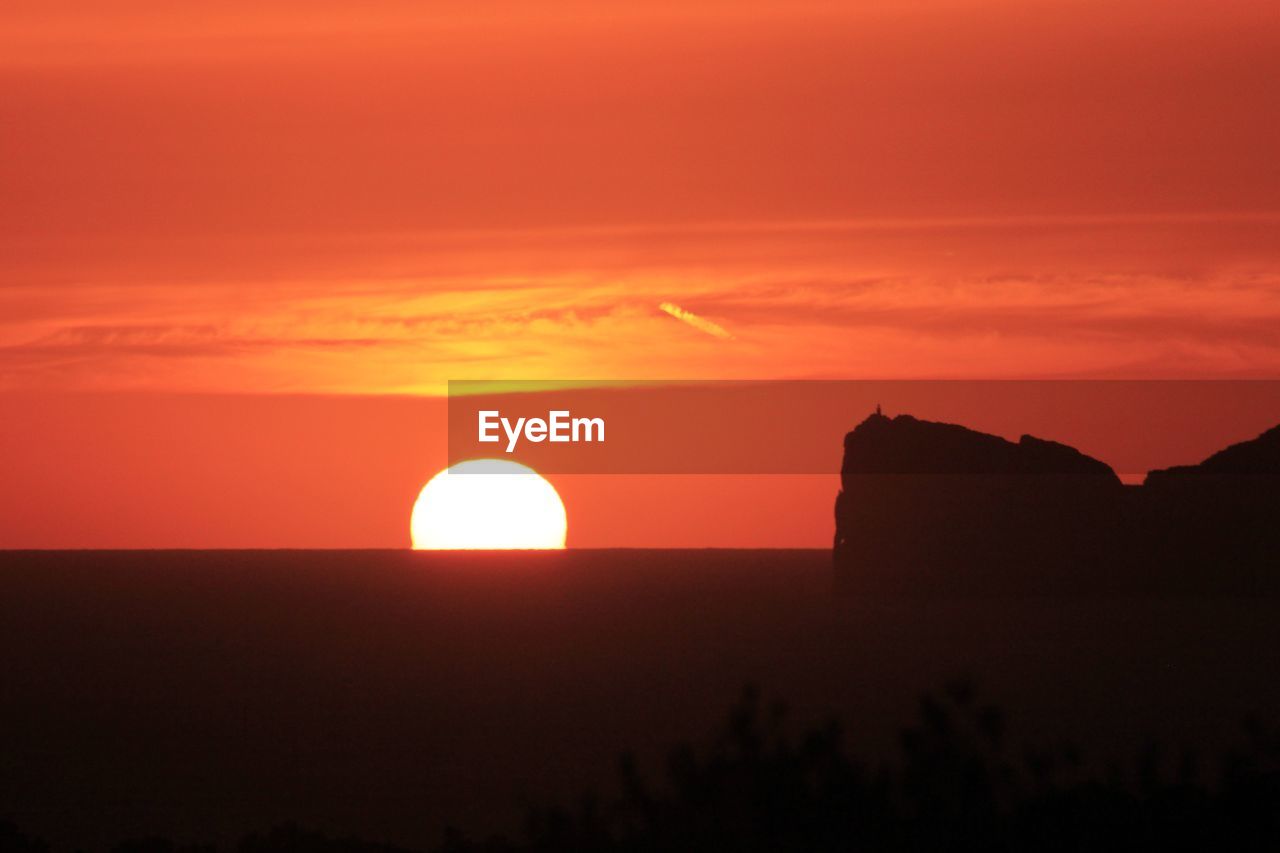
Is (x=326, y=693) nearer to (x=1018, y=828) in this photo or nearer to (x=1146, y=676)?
(x=1146, y=676)

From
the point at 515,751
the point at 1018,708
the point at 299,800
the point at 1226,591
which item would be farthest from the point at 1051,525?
the point at 299,800

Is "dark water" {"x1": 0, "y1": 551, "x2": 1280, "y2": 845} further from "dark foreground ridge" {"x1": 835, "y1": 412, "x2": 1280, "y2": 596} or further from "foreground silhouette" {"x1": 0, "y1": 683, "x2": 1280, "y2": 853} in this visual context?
"dark foreground ridge" {"x1": 835, "y1": 412, "x2": 1280, "y2": 596}

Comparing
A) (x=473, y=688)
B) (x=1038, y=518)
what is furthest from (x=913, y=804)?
(x=1038, y=518)

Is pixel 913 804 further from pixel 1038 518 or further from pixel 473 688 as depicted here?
pixel 1038 518

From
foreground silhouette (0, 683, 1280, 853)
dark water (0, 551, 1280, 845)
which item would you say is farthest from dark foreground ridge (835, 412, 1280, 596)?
foreground silhouette (0, 683, 1280, 853)

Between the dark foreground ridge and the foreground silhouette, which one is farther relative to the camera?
the dark foreground ridge
